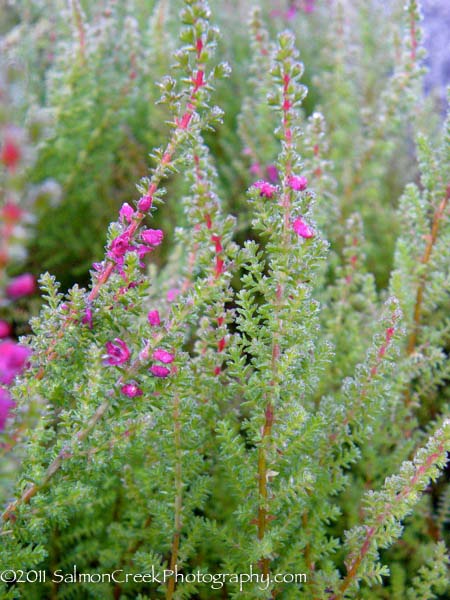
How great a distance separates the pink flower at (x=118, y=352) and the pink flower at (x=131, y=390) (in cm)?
4

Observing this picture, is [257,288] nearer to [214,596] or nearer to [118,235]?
[118,235]

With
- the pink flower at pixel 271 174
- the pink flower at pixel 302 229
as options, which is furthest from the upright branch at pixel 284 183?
the pink flower at pixel 271 174

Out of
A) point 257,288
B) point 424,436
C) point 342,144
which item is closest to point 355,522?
point 424,436

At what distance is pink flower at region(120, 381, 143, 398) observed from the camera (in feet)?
2.98

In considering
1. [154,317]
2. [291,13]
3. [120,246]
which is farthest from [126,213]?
[291,13]

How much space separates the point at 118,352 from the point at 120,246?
0.15 meters

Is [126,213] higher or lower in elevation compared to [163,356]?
higher

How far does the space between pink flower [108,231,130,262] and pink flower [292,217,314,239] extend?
229mm

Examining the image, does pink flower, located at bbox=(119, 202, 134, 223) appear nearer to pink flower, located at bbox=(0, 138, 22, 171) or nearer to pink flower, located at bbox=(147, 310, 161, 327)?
pink flower, located at bbox=(147, 310, 161, 327)

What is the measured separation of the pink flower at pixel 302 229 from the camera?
2.91ft

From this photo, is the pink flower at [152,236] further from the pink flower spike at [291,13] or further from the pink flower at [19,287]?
the pink flower spike at [291,13]

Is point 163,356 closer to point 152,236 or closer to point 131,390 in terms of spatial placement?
point 131,390

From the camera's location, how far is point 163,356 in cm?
89

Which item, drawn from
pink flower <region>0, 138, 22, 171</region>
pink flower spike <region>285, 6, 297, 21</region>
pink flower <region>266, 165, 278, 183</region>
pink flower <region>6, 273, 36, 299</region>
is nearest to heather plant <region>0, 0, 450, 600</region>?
pink flower <region>6, 273, 36, 299</region>
